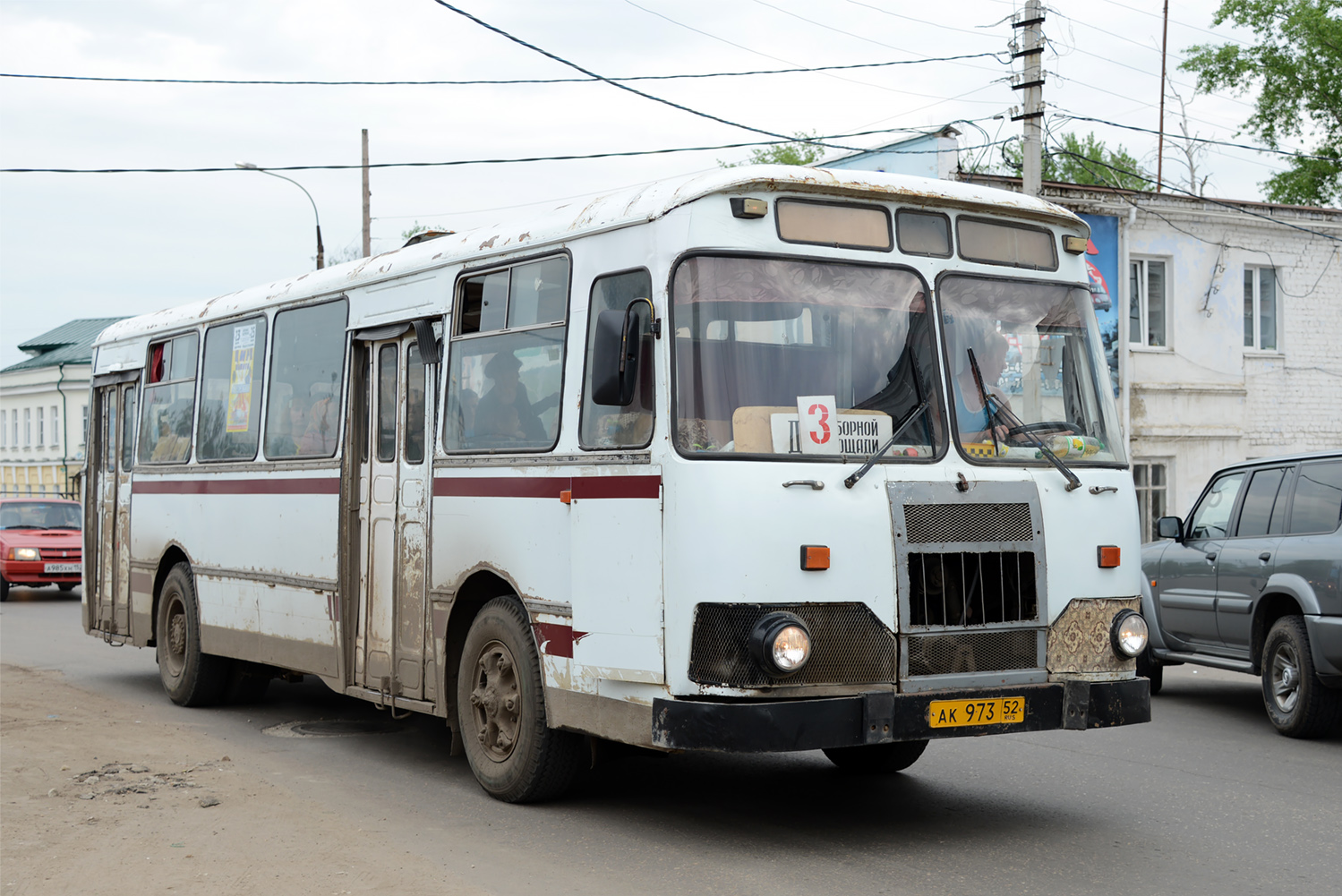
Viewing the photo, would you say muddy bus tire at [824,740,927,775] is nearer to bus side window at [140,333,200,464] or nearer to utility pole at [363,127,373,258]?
bus side window at [140,333,200,464]

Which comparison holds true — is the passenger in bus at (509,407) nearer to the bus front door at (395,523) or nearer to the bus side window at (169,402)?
the bus front door at (395,523)

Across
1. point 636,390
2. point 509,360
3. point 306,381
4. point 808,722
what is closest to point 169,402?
point 306,381

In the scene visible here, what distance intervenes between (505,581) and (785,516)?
1856mm

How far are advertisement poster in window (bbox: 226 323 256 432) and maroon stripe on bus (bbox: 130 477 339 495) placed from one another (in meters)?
0.43

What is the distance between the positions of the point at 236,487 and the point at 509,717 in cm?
411

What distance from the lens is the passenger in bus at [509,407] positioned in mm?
7461

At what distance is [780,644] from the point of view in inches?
242

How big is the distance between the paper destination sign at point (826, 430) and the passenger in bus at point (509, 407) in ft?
4.52

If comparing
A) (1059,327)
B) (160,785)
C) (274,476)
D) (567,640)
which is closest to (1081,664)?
(1059,327)

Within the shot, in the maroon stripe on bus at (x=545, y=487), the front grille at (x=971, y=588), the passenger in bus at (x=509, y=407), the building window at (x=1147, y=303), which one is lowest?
the front grille at (x=971, y=588)

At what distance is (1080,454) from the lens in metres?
7.24

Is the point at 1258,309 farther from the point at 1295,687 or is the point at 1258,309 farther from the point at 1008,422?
the point at 1008,422

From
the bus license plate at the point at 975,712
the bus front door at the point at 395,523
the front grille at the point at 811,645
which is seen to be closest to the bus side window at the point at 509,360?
the bus front door at the point at 395,523

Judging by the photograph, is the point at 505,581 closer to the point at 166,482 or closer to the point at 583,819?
the point at 583,819
